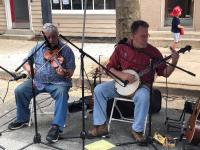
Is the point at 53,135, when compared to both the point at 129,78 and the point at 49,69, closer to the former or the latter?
the point at 49,69

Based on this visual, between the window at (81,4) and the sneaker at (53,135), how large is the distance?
642 centimetres

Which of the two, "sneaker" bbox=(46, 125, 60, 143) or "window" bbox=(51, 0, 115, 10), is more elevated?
"window" bbox=(51, 0, 115, 10)

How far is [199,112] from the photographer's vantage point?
3854 millimetres

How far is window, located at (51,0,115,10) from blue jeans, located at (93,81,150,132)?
6.16 metres

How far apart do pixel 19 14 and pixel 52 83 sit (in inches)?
299

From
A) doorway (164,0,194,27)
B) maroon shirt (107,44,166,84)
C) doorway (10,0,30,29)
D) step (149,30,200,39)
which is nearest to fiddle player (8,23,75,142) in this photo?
maroon shirt (107,44,166,84)

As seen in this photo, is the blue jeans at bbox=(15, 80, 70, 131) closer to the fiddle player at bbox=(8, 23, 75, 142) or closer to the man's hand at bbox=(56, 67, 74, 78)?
the fiddle player at bbox=(8, 23, 75, 142)

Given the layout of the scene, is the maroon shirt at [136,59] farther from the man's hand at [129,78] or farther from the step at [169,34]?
the step at [169,34]

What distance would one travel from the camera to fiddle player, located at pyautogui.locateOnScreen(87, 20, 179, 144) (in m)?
4.31

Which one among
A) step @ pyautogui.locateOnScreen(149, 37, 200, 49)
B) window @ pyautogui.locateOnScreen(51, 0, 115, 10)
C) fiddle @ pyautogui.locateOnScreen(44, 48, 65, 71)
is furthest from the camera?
window @ pyautogui.locateOnScreen(51, 0, 115, 10)

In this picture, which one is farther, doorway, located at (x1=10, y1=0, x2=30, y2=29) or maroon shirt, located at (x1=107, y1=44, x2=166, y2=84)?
doorway, located at (x1=10, y1=0, x2=30, y2=29)

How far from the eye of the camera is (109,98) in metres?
4.64

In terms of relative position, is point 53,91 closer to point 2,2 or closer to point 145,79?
point 145,79

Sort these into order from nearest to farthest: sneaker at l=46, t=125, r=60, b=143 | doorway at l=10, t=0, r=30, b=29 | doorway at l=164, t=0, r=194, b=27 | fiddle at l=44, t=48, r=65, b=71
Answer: sneaker at l=46, t=125, r=60, b=143 < fiddle at l=44, t=48, r=65, b=71 < doorway at l=164, t=0, r=194, b=27 < doorway at l=10, t=0, r=30, b=29
